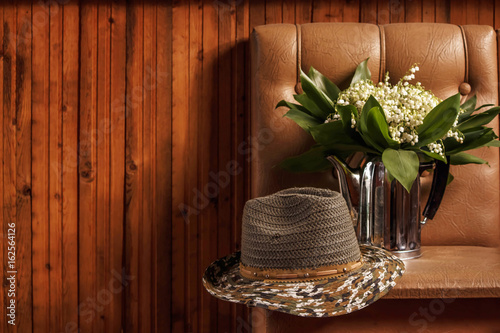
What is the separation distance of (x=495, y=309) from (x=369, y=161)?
41cm

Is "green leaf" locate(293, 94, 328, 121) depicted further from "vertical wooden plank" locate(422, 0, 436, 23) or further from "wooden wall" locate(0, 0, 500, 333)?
"vertical wooden plank" locate(422, 0, 436, 23)

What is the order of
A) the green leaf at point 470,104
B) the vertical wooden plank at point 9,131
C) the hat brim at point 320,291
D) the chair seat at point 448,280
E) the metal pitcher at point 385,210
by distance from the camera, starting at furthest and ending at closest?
1. the vertical wooden plank at point 9,131
2. the green leaf at point 470,104
3. the metal pitcher at point 385,210
4. the chair seat at point 448,280
5. the hat brim at point 320,291

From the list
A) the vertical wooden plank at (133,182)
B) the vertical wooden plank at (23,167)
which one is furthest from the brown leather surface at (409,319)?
the vertical wooden plank at (23,167)

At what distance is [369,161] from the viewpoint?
40.3 inches

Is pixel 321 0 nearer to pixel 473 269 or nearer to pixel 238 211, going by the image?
pixel 238 211

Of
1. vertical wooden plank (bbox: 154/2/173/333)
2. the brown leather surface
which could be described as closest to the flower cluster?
the brown leather surface

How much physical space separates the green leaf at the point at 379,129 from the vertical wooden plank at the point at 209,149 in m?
0.57

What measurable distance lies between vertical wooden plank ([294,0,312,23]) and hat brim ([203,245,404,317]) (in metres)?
0.80

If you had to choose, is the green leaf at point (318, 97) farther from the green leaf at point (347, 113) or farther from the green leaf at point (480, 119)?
the green leaf at point (480, 119)

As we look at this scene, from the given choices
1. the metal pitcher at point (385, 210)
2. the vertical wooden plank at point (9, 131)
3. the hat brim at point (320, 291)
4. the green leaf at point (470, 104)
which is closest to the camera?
the hat brim at point (320, 291)

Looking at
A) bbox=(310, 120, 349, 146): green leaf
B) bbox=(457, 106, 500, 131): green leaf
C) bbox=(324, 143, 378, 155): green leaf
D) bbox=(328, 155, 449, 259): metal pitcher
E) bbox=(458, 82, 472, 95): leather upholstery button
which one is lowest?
bbox=(328, 155, 449, 259): metal pitcher

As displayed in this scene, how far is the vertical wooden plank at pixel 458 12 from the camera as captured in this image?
1.36 meters

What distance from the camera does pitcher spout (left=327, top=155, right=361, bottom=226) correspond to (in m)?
1.07

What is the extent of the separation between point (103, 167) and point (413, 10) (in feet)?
3.56
